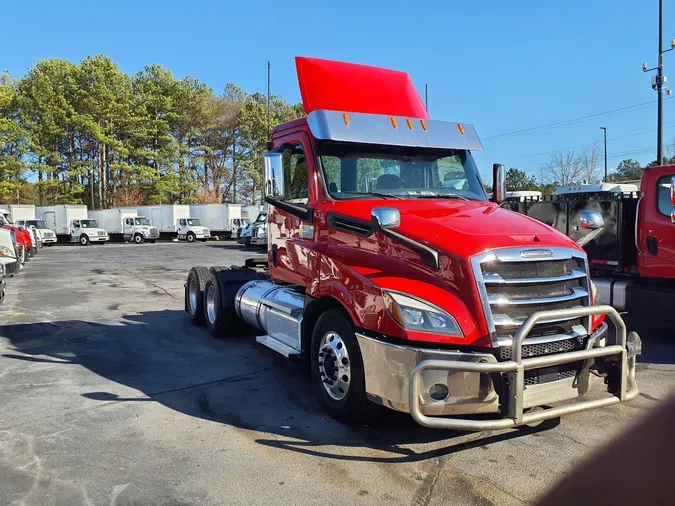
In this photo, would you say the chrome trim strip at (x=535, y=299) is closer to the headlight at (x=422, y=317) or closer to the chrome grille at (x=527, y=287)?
the chrome grille at (x=527, y=287)

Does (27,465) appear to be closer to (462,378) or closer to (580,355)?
(462,378)

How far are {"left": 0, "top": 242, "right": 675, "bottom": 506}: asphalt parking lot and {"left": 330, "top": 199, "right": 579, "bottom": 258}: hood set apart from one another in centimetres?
154

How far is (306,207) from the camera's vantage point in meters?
5.50

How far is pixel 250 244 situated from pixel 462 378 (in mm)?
28115

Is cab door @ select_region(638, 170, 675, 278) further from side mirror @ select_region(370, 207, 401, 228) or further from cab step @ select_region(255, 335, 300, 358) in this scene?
cab step @ select_region(255, 335, 300, 358)

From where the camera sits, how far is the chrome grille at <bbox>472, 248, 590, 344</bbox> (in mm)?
3967

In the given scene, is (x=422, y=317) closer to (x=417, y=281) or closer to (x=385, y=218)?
(x=417, y=281)

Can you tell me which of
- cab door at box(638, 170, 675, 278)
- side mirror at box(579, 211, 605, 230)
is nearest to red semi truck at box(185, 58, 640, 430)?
side mirror at box(579, 211, 605, 230)

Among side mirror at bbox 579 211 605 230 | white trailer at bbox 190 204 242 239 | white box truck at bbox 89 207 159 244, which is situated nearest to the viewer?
side mirror at bbox 579 211 605 230

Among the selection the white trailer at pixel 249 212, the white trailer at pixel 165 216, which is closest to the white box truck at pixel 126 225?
the white trailer at pixel 165 216

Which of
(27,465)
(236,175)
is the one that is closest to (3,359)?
(27,465)

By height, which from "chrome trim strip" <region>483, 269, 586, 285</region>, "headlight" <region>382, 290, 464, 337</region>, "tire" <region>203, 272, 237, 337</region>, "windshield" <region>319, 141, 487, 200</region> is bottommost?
"tire" <region>203, 272, 237, 337</region>

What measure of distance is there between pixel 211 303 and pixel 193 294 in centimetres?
82

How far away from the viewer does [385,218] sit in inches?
168
